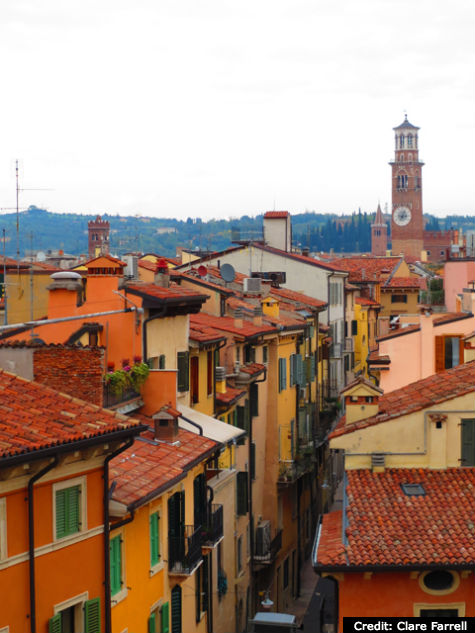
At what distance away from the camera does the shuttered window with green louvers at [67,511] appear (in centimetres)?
1645

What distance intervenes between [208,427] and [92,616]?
11.4 metres

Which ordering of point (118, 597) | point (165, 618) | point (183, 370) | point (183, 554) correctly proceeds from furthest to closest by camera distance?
point (183, 370)
point (183, 554)
point (165, 618)
point (118, 597)

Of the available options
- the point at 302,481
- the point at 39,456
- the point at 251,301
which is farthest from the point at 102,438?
the point at 302,481

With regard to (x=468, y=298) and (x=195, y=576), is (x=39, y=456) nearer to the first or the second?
(x=195, y=576)

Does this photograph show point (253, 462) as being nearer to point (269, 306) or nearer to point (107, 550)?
point (269, 306)

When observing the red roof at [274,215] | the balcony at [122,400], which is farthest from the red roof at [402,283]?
the balcony at [122,400]

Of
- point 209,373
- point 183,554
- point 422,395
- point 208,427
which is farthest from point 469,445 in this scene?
point 209,373

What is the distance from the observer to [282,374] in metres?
46.1

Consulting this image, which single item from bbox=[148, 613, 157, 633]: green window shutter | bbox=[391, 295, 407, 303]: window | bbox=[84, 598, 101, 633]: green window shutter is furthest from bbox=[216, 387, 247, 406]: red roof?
bbox=[391, 295, 407, 303]: window

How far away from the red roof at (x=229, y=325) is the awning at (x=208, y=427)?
8.72 metres

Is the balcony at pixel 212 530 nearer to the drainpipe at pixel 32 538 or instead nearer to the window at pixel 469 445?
the window at pixel 469 445

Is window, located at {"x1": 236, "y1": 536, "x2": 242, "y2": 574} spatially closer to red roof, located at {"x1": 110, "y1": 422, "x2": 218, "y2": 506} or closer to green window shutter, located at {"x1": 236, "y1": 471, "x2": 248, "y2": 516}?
green window shutter, located at {"x1": 236, "y1": 471, "x2": 248, "y2": 516}

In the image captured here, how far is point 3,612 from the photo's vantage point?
14.9 m

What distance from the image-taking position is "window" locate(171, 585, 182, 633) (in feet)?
75.6
